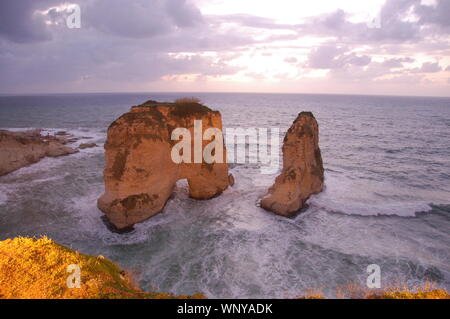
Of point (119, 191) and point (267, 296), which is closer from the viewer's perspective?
point (267, 296)

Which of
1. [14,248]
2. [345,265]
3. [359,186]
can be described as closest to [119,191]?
[14,248]

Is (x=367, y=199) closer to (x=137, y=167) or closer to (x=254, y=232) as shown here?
(x=254, y=232)

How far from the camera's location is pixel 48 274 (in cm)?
602

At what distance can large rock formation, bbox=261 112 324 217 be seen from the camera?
17.6 m

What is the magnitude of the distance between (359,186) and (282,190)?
1002cm

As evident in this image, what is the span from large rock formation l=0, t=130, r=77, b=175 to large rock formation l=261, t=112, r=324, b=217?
25147 millimetres

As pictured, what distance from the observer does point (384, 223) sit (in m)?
17.0

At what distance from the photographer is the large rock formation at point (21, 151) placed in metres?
25.8

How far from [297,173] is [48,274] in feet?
49.4
